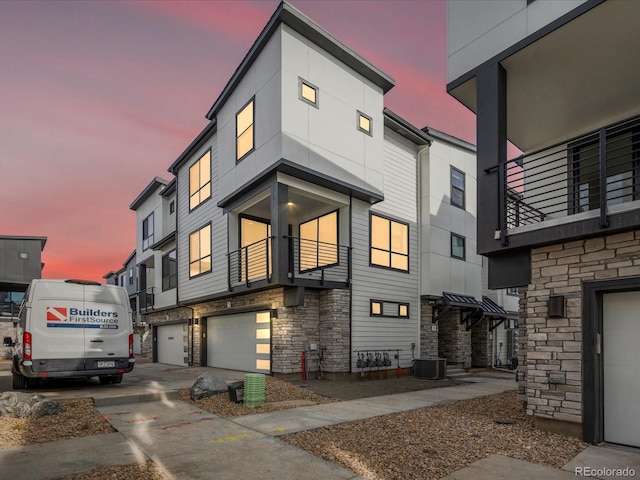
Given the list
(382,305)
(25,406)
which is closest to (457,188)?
(382,305)

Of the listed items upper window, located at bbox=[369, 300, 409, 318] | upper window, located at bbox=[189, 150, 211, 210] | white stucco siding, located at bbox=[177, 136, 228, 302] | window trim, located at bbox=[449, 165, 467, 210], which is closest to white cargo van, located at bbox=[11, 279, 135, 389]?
white stucco siding, located at bbox=[177, 136, 228, 302]

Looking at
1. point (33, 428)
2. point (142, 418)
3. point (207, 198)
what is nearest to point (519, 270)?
point (142, 418)

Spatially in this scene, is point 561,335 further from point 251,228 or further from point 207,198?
Result: point 207,198

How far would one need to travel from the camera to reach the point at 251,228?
50.6 feet

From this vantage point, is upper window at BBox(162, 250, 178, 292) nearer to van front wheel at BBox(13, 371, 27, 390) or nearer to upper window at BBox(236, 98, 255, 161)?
upper window at BBox(236, 98, 255, 161)

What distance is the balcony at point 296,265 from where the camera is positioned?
1212cm

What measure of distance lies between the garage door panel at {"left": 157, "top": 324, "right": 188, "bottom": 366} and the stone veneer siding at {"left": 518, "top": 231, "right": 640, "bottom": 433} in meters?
15.7

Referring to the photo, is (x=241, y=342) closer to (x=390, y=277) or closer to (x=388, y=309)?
(x=388, y=309)

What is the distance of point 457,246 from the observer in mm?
17719

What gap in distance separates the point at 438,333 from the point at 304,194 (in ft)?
30.8

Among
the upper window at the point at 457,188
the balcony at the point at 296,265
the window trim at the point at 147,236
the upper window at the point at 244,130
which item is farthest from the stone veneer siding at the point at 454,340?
the window trim at the point at 147,236

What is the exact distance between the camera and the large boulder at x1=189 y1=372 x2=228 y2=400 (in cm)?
888

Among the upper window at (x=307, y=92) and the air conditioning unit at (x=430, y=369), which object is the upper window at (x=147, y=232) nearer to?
the upper window at (x=307, y=92)

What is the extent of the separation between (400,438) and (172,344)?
16.9m
